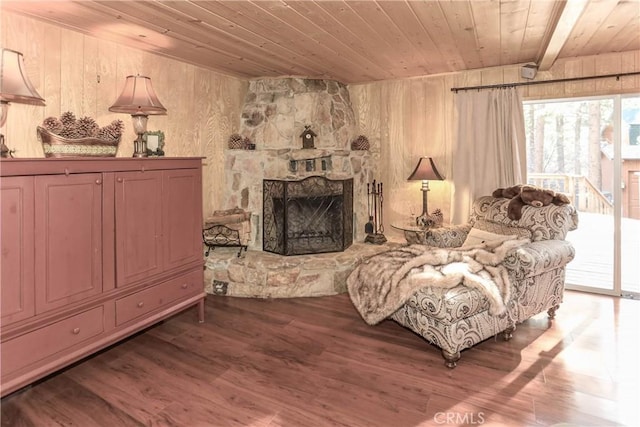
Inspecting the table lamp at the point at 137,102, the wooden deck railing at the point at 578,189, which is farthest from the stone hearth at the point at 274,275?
the wooden deck railing at the point at 578,189

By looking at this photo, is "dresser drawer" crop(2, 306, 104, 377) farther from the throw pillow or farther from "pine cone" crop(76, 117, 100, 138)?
the throw pillow

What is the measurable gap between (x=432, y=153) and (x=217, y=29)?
108 inches

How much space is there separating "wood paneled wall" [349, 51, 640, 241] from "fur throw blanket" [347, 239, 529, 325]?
5.38ft

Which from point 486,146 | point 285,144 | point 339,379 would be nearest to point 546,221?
point 486,146

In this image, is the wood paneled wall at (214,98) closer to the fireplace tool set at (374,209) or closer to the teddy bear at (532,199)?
the fireplace tool set at (374,209)

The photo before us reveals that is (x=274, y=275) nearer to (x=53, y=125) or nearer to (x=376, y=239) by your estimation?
(x=376, y=239)

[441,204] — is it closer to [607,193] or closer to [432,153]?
[432,153]

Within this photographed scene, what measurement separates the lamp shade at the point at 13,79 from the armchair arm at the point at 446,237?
10.1 feet

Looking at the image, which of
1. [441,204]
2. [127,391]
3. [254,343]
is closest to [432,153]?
[441,204]

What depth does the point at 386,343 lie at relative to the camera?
284 centimetres

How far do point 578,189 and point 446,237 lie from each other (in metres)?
1.92

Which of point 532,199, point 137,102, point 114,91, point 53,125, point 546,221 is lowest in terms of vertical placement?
point 546,221

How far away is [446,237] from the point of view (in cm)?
355

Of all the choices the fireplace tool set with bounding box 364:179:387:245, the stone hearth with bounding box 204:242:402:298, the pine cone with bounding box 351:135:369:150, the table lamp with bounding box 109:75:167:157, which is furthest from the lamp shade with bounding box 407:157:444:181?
the table lamp with bounding box 109:75:167:157
